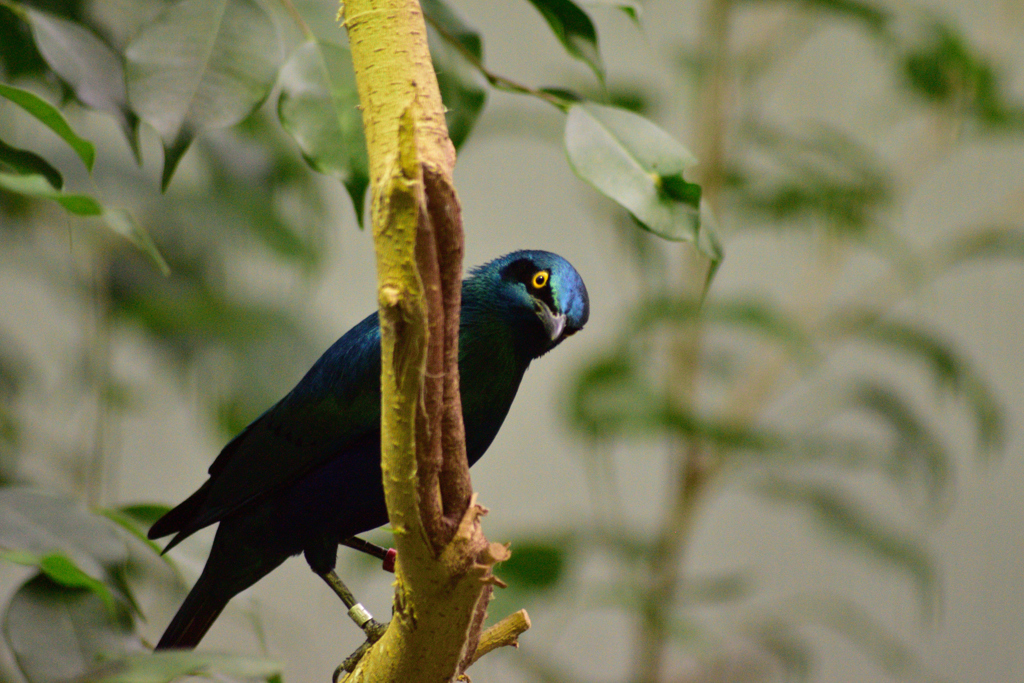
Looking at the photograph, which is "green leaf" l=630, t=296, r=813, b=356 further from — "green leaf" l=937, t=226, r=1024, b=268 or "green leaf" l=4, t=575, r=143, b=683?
"green leaf" l=4, t=575, r=143, b=683

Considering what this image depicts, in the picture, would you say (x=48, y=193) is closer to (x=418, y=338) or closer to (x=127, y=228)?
(x=127, y=228)

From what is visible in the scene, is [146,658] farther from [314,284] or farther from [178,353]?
[314,284]

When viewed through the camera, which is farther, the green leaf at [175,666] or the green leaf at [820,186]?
the green leaf at [820,186]

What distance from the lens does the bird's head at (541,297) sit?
87cm

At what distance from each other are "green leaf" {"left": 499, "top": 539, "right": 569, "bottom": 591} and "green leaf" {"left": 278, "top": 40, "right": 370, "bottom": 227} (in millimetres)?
1208

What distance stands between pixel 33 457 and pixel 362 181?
2097mm

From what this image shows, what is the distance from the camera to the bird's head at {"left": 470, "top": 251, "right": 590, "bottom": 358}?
0.87 meters

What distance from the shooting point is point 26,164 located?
83 cm

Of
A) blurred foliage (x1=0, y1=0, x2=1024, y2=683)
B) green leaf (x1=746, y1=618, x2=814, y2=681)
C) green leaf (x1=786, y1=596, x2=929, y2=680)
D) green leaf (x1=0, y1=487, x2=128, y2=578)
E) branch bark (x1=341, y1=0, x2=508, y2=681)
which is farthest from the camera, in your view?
green leaf (x1=786, y1=596, x2=929, y2=680)

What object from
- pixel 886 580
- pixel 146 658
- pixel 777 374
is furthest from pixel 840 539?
pixel 146 658

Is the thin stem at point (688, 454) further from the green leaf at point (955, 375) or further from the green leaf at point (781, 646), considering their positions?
the green leaf at point (955, 375)

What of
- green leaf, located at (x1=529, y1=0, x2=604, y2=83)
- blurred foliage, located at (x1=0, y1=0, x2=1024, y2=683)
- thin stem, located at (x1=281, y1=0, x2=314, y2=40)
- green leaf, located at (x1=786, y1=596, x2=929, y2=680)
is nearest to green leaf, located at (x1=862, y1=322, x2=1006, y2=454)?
blurred foliage, located at (x1=0, y1=0, x2=1024, y2=683)

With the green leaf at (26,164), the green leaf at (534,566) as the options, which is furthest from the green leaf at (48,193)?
the green leaf at (534,566)

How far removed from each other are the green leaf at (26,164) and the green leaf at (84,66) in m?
0.07
